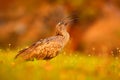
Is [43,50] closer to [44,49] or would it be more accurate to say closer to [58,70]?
[44,49]

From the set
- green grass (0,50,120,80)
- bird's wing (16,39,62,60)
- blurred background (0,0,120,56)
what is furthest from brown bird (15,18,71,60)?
blurred background (0,0,120,56)

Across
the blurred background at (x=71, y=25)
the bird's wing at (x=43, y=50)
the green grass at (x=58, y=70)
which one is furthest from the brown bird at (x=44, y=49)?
the blurred background at (x=71, y=25)

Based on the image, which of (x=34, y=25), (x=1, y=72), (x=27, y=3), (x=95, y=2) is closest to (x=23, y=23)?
(x=34, y=25)

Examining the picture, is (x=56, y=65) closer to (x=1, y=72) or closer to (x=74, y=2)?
(x=1, y=72)

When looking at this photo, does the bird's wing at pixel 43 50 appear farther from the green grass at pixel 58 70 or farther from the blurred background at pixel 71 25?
the blurred background at pixel 71 25

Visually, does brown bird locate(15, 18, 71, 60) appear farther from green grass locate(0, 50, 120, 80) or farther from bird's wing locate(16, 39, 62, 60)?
green grass locate(0, 50, 120, 80)

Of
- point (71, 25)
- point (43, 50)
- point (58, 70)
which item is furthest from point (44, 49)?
point (71, 25)
